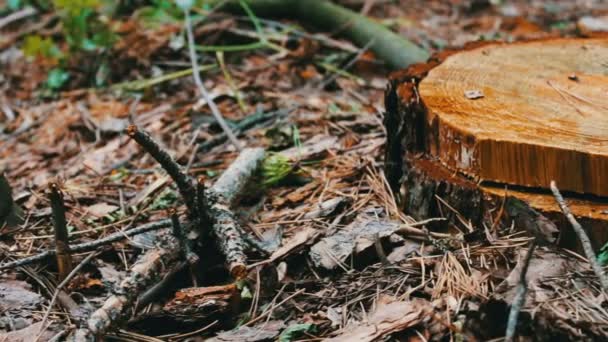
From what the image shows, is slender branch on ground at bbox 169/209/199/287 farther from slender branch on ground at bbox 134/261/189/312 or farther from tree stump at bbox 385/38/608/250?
tree stump at bbox 385/38/608/250

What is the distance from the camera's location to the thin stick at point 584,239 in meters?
1.38

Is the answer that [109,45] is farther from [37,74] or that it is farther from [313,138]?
[313,138]

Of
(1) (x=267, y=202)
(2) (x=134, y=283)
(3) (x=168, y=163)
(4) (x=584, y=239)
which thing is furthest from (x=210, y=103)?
(4) (x=584, y=239)

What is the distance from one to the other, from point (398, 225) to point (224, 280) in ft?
1.81

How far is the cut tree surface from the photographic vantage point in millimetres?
1565

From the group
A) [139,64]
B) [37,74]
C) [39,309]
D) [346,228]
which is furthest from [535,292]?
[37,74]

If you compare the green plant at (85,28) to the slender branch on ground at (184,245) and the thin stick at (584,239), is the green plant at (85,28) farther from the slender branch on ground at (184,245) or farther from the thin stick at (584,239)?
the thin stick at (584,239)

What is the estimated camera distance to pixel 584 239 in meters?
1.43

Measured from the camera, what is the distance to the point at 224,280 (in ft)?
5.94

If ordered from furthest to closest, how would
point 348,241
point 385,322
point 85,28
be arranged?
point 85,28
point 348,241
point 385,322

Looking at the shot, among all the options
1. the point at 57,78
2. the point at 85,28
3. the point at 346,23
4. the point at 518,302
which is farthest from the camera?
the point at 346,23

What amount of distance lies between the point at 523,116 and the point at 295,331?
0.88 m

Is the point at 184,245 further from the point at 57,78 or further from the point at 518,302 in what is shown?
the point at 57,78

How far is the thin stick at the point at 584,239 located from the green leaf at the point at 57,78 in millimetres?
3030
